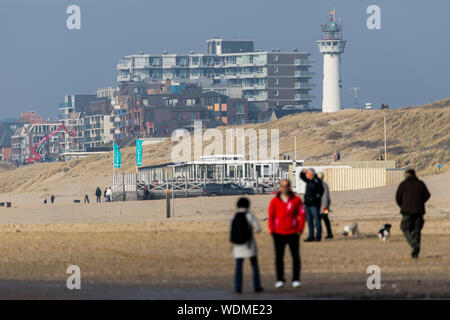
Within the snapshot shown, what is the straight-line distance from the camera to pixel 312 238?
2317 cm

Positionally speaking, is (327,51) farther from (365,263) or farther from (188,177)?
(365,263)

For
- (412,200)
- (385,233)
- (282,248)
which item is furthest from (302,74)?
(282,248)

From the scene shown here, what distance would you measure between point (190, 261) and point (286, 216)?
5833 mm

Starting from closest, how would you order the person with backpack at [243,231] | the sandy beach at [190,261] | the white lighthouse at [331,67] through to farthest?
1. the person with backpack at [243,231]
2. the sandy beach at [190,261]
3. the white lighthouse at [331,67]

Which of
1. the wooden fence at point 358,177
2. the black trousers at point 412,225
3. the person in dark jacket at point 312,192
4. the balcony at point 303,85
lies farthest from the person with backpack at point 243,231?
the balcony at point 303,85

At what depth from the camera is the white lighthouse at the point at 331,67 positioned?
151375 millimetres

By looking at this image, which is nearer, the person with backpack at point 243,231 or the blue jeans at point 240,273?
the person with backpack at point 243,231

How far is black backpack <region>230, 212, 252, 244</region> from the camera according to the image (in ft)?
46.0

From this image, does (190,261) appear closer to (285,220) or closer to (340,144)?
(285,220)

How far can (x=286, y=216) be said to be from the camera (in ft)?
48.9

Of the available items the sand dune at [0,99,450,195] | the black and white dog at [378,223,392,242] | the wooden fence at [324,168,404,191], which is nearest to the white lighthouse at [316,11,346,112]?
the sand dune at [0,99,450,195]

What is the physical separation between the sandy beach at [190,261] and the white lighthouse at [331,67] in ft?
381

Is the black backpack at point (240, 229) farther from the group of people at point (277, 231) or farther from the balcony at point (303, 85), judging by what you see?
the balcony at point (303, 85)

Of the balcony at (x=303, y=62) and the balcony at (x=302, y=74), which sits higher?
the balcony at (x=303, y=62)
